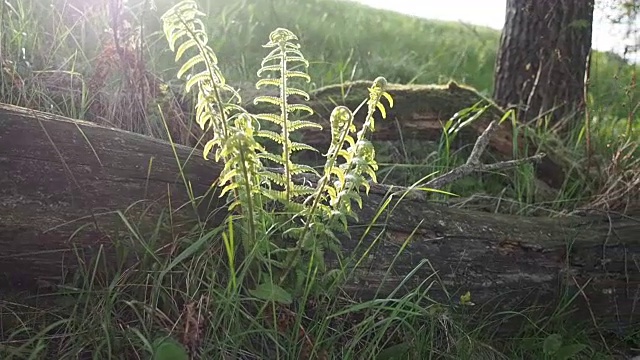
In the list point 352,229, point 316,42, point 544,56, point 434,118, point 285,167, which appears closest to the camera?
point 285,167

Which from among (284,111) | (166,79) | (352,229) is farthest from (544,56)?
(284,111)

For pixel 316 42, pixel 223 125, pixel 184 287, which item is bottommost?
pixel 184 287

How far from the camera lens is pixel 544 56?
16.2 feet

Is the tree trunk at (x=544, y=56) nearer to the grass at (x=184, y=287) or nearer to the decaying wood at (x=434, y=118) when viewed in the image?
the grass at (x=184, y=287)

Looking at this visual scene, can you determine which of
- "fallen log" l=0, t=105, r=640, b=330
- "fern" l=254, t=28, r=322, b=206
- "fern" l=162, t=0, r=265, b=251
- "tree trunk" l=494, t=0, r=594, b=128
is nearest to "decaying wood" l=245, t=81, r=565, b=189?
"tree trunk" l=494, t=0, r=594, b=128

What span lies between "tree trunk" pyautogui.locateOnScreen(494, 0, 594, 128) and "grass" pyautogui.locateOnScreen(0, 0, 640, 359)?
247 millimetres

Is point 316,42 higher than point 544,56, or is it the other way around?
point 544,56

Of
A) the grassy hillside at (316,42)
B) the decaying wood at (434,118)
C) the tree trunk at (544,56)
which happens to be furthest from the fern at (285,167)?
the tree trunk at (544,56)

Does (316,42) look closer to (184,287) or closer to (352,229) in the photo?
(352,229)

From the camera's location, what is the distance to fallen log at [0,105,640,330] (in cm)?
231

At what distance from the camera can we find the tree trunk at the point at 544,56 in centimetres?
481

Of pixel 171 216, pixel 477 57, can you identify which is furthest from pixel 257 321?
pixel 477 57

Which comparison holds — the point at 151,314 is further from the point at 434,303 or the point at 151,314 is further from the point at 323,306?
the point at 434,303

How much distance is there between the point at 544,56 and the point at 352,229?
2.77 metres
